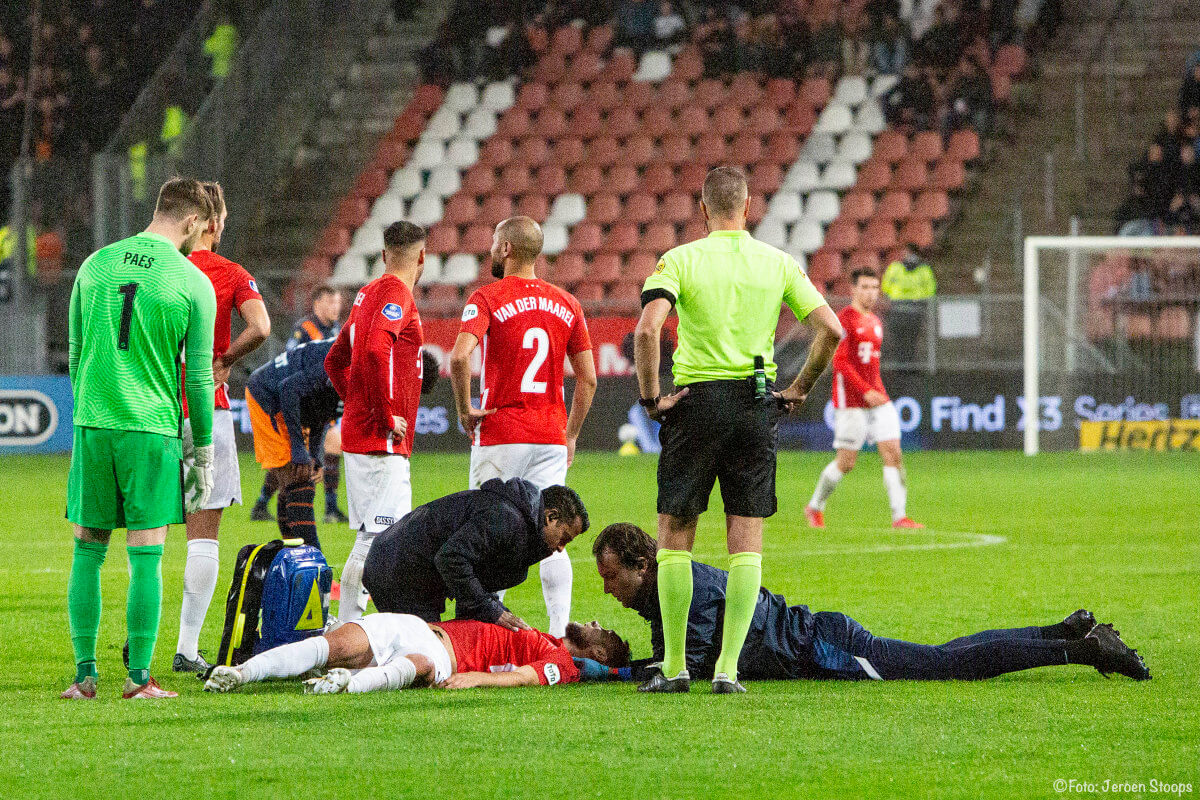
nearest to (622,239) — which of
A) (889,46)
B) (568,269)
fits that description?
(568,269)

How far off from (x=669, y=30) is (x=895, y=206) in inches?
219

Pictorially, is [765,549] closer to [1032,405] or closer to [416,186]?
[1032,405]

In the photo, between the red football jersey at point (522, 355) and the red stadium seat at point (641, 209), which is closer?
the red football jersey at point (522, 355)

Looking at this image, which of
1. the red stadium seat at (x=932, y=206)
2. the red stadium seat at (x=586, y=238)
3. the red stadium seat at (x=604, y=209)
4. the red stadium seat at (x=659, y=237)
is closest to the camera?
the red stadium seat at (x=932, y=206)

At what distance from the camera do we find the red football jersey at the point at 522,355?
6922 mm

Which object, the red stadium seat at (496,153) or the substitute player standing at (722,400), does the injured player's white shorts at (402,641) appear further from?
the red stadium seat at (496,153)

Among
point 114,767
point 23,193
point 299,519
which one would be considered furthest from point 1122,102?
point 114,767

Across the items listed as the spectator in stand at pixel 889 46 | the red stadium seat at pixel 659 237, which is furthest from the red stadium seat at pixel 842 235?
the spectator in stand at pixel 889 46

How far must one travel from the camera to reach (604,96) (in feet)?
91.5

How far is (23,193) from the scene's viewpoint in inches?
852

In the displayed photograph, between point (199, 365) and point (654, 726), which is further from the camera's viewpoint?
point (199, 365)

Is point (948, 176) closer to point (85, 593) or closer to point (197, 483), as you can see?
point (197, 483)

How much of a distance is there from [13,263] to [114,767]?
Result: 18528mm

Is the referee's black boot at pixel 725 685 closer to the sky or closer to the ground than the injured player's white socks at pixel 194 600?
closer to the ground
